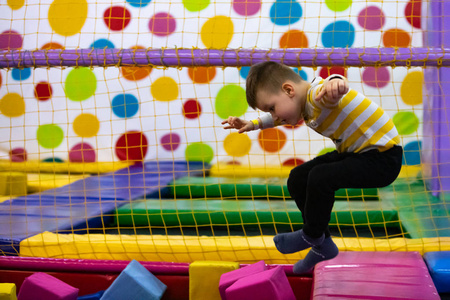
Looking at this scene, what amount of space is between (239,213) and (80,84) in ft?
7.18

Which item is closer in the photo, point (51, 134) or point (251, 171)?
point (251, 171)

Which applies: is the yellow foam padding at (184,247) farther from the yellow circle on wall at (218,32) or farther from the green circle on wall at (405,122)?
the yellow circle on wall at (218,32)

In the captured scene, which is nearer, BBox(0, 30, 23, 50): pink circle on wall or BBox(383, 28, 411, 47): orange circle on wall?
BBox(383, 28, 411, 47): orange circle on wall

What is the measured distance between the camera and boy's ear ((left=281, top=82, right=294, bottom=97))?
1.28m

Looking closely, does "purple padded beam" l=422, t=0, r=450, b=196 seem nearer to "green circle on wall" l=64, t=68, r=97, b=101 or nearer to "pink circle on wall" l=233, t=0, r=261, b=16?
"pink circle on wall" l=233, t=0, r=261, b=16

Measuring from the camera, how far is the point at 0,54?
2.07 metres

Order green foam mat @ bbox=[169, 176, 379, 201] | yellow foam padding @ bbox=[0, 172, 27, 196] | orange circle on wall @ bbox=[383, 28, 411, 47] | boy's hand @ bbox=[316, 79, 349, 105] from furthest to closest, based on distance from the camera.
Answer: orange circle on wall @ bbox=[383, 28, 411, 47] < yellow foam padding @ bbox=[0, 172, 27, 196] < green foam mat @ bbox=[169, 176, 379, 201] < boy's hand @ bbox=[316, 79, 349, 105]

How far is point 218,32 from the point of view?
375 cm

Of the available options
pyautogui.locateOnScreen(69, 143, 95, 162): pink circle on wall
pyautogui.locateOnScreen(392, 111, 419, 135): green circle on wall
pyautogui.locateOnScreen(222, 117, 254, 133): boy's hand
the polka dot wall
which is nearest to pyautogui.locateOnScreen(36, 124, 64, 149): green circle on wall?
the polka dot wall

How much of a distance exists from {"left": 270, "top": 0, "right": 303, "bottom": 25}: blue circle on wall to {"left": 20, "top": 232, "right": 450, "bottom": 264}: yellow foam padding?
2210 millimetres

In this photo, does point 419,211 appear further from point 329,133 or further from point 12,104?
point 12,104

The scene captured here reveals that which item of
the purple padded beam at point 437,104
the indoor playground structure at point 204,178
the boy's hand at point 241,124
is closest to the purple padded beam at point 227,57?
the indoor playground structure at point 204,178

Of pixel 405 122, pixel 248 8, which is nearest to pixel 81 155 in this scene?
pixel 248 8

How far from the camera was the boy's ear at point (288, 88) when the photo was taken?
1.28 metres
